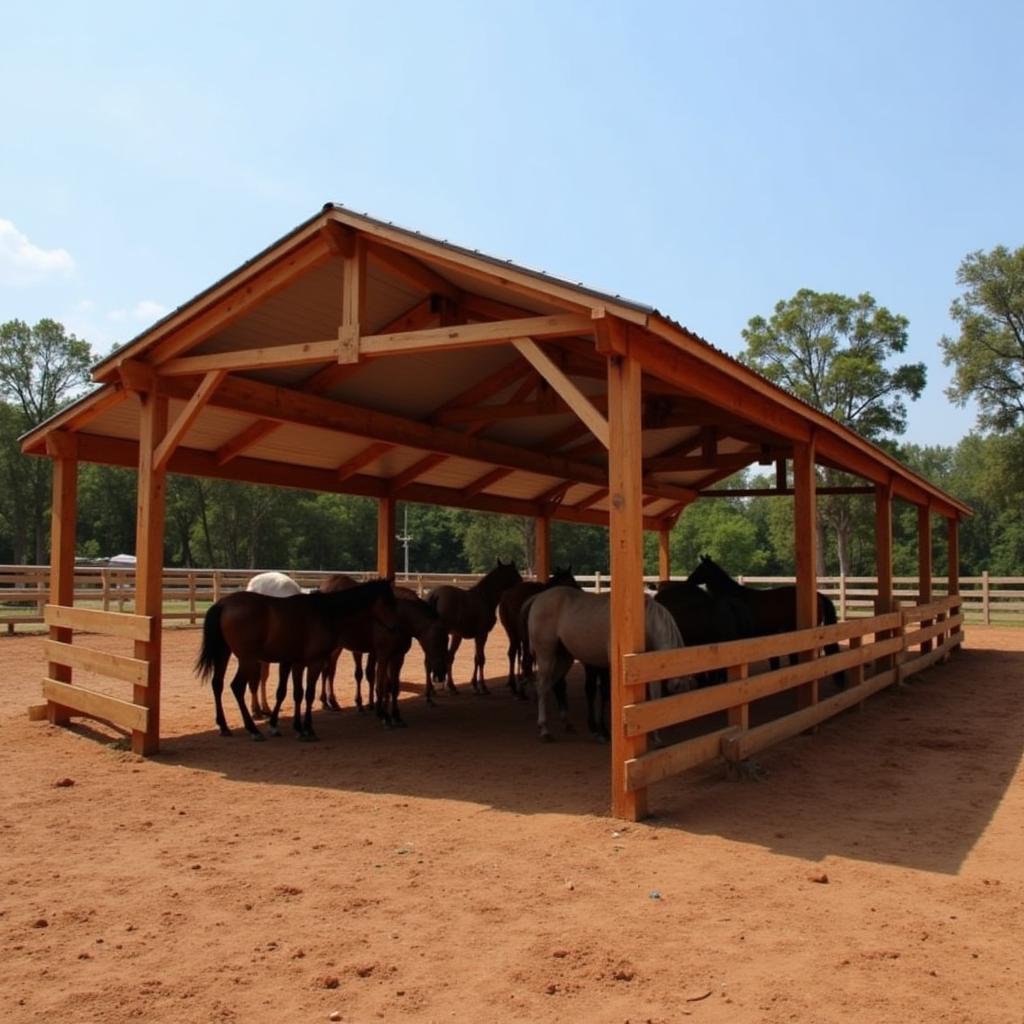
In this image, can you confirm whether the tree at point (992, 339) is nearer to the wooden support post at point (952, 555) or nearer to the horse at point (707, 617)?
the wooden support post at point (952, 555)

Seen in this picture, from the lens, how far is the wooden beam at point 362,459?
1095cm

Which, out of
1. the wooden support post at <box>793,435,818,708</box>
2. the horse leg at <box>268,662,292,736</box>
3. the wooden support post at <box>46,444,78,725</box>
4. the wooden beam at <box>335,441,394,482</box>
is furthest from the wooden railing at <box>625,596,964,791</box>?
Result: the wooden support post at <box>46,444,78,725</box>

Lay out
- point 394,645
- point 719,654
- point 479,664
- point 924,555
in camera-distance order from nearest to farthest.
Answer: point 719,654
point 394,645
point 479,664
point 924,555

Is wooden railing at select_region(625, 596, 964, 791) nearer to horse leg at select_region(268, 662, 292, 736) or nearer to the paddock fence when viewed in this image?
horse leg at select_region(268, 662, 292, 736)

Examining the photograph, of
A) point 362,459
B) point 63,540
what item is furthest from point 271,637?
point 362,459

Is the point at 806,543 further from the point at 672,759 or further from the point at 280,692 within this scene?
the point at 280,692

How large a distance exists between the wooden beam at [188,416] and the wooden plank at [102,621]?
4.27 ft

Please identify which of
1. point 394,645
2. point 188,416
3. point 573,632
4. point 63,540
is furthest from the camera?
point 394,645

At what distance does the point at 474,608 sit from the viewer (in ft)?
38.0

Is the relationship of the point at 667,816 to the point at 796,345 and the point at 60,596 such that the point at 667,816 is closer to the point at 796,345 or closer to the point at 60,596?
the point at 60,596

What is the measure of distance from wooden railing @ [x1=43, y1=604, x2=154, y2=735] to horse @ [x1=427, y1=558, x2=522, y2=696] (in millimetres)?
3711

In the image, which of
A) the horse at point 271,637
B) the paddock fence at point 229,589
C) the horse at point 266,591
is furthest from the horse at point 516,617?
the paddock fence at point 229,589

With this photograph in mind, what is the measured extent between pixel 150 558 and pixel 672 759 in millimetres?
→ 4666

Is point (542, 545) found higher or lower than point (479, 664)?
higher
